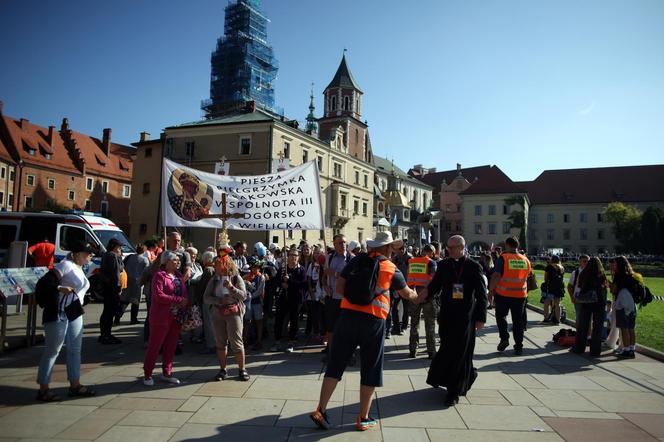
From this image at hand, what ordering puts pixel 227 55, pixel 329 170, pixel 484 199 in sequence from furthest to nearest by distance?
pixel 484 199
pixel 227 55
pixel 329 170

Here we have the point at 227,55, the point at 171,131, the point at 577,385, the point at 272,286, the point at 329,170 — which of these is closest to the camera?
the point at 577,385

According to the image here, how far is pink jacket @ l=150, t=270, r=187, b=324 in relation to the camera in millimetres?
6074

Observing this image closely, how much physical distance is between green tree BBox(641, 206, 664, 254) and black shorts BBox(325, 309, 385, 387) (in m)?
77.4

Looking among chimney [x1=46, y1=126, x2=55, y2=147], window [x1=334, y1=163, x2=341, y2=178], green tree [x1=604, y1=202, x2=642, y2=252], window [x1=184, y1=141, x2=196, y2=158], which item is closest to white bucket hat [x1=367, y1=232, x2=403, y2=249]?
window [x1=184, y1=141, x2=196, y2=158]

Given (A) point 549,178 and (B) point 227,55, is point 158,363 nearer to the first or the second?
(B) point 227,55

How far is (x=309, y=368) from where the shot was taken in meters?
7.14

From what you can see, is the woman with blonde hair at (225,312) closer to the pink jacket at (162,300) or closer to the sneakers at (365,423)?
the pink jacket at (162,300)

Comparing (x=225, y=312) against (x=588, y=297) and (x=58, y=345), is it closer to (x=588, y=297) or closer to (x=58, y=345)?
(x=58, y=345)

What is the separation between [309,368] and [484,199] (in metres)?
77.3

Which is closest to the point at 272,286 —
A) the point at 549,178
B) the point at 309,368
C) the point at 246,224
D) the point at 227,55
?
the point at 246,224

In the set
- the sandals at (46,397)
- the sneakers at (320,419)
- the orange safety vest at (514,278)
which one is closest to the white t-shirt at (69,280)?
the sandals at (46,397)

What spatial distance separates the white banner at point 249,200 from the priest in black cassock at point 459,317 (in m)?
4.29

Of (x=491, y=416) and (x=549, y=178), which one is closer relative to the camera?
(x=491, y=416)

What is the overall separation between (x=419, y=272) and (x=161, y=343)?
537 cm
